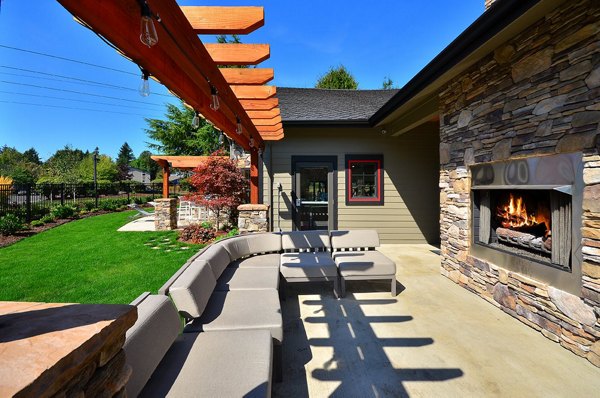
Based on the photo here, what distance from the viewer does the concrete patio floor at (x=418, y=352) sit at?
7.26 feet

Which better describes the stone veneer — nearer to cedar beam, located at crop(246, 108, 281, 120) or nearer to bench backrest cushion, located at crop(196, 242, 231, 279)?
cedar beam, located at crop(246, 108, 281, 120)

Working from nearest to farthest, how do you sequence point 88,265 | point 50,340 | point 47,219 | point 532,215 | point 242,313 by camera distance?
1. point 50,340
2. point 242,313
3. point 532,215
4. point 88,265
5. point 47,219

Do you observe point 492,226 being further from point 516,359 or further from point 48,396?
point 48,396

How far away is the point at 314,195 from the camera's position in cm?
765

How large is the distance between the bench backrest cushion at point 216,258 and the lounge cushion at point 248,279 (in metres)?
0.14

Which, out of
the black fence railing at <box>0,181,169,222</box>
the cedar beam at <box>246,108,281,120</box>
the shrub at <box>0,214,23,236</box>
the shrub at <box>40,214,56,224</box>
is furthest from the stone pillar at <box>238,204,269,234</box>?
the black fence railing at <box>0,181,169,222</box>

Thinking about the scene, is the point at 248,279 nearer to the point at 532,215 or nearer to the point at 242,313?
the point at 242,313

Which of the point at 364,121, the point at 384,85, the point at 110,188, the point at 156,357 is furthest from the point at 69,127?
the point at 156,357

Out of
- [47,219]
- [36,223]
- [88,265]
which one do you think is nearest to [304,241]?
[88,265]

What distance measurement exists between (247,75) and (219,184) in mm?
5251

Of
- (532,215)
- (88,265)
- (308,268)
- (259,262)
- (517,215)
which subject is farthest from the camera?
(88,265)

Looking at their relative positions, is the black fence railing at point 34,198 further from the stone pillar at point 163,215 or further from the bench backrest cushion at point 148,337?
the bench backrest cushion at point 148,337

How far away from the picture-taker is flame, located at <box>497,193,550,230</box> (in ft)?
11.2

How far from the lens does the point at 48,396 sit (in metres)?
0.72
